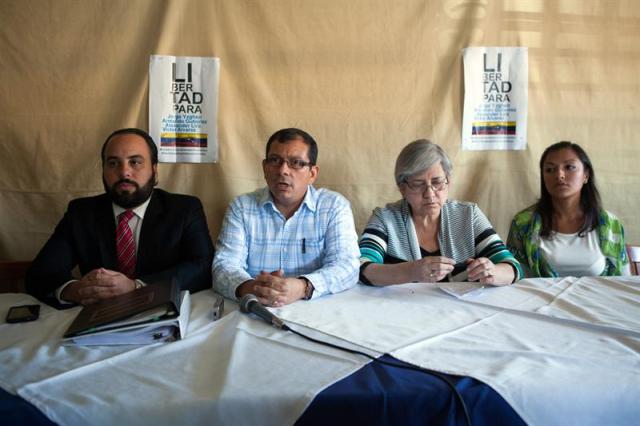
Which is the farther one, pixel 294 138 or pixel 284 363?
pixel 294 138

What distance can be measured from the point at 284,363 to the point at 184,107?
183 centimetres

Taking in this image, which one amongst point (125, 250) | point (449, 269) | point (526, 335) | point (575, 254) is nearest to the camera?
point (526, 335)

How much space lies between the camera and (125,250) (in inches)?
72.4

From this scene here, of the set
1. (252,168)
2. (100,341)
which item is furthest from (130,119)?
(100,341)

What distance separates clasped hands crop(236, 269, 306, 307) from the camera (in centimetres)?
140

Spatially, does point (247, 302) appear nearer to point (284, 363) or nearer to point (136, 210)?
point (284, 363)

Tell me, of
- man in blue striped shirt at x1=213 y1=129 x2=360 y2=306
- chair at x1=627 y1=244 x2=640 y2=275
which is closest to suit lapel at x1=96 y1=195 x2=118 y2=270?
man in blue striped shirt at x1=213 y1=129 x2=360 y2=306

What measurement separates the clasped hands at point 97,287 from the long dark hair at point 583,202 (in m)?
2.00

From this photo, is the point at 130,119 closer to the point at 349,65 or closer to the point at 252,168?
the point at 252,168

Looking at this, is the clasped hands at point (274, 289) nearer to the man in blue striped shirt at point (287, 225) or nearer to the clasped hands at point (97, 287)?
the man in blue striped shirt at point (287, 225)

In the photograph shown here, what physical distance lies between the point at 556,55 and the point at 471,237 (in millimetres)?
1434

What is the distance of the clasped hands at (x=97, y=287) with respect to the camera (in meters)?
1.46

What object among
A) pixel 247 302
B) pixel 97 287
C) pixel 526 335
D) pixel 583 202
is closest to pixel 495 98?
pixel 583 202

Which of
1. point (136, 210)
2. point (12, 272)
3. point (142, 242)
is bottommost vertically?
point (12, 272)
